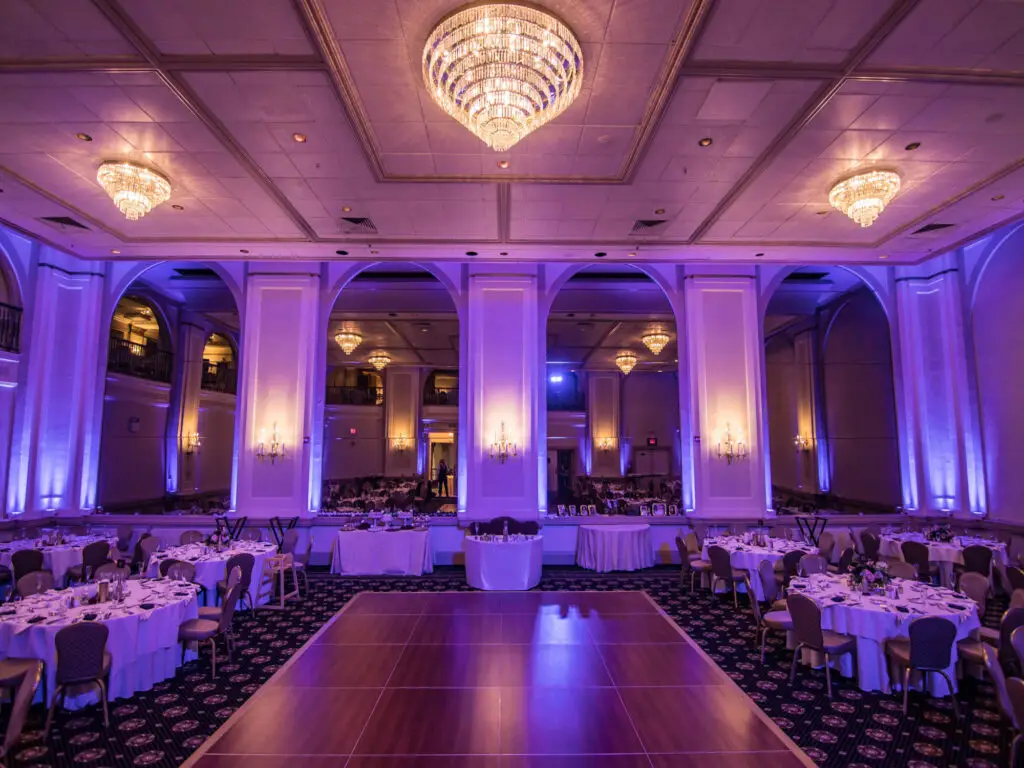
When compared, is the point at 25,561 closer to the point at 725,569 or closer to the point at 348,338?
the point at 348,338

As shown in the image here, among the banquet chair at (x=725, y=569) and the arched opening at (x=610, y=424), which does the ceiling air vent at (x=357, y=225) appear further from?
the arched opening at (x=610, y=424)

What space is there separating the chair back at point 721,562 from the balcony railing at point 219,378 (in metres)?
14.1

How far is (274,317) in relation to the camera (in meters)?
10.0

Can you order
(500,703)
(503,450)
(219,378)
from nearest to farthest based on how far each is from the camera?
(500,703)
(503,450)
(219,378)

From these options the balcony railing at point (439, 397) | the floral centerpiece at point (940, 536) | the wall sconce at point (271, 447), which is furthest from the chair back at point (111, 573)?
the balcony railing at point (439, 397)

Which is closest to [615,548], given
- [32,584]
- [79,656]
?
[79,656]

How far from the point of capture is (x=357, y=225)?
7676 mm

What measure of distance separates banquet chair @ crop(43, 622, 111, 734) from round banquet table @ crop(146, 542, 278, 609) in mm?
2293

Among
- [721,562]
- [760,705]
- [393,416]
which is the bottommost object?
[760,705]

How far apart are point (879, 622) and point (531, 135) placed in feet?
17.6

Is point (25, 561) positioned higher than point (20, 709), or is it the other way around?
point (25, 561)

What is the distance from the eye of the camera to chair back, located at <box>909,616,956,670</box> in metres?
4.22

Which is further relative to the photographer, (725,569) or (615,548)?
(615,548)

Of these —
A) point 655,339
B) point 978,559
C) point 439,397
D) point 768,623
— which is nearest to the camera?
point 768,623
